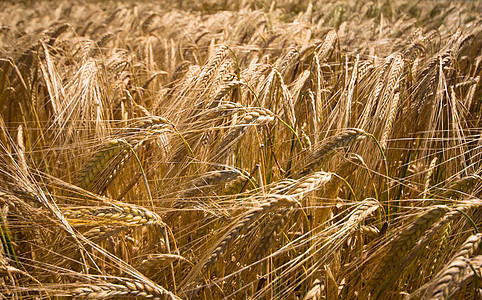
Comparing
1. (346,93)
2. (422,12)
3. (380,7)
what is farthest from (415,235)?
(422,12)

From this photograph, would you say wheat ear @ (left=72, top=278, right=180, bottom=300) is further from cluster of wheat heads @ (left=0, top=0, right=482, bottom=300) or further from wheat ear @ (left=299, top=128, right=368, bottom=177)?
wheat ear @ (left=299, top=128, right=368, bottom=177)

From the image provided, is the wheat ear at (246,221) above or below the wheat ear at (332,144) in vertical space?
below

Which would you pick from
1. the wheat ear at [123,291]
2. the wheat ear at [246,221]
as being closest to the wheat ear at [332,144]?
the wheat ear at [246,221]

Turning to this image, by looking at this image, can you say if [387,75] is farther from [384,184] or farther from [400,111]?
[384,184]

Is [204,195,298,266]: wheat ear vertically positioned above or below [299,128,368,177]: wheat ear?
below

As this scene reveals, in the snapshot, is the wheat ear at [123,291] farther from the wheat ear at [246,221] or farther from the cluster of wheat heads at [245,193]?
the wheat ear at [246,221]

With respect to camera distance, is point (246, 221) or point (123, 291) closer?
point (123, 291)

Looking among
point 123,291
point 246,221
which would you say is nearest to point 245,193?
point 246,221

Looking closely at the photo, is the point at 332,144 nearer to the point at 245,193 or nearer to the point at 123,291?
the point at 245,193

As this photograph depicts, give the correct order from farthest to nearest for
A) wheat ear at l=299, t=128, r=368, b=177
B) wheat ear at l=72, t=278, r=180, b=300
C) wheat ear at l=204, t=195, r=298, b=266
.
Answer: wheat ear at l=299, t=128, r=368, b=177, wheat ear at l=204, t=195, r=298, b=266, wheat ear at l=72, t=278, r=180, b=300

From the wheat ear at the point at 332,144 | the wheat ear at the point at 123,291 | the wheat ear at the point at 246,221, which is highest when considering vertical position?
the wheat ear at the point at 332,144

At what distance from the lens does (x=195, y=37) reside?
142 inches

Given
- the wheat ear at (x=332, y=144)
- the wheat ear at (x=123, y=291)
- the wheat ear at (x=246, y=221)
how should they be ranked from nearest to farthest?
the wheat ear at (x=123, y=291) < the wheat ear at (x=246, y=221) < the wheat ear at (x=332, y=144)

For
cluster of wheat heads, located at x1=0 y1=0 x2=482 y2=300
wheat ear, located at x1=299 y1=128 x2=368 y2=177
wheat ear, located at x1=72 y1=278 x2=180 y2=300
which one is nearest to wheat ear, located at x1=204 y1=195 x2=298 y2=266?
cluster of wheat heads, located at x1=0 y1=0 x2=482 y2=300
